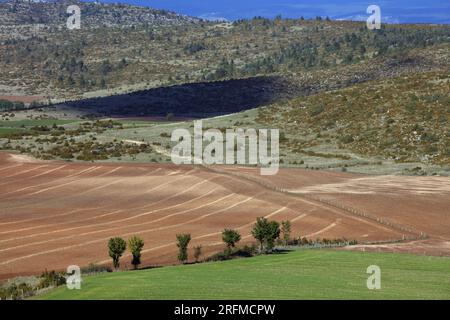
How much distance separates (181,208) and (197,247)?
36.2 ft

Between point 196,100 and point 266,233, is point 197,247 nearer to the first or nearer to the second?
point 266,233

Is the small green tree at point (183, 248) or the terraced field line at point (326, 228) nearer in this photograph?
the small green tree at point (183, 248)

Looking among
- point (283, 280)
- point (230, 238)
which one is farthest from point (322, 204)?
point (283, 280)

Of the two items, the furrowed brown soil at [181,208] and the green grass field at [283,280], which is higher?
the furrowed brown soil at [181,208]

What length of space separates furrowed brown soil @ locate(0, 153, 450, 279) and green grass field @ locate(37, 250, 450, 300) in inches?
155

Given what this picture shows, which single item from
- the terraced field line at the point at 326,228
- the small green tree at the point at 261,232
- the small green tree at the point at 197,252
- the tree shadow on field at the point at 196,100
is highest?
the tree shadow on field at the point at 196,100

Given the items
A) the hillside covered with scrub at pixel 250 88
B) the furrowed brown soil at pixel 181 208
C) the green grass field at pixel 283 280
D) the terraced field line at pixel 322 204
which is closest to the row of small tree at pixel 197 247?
the furrowed brown soil at pixel 181 208

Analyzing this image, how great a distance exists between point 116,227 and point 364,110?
47538mm

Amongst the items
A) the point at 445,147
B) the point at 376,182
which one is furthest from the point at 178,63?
the point at 376,182

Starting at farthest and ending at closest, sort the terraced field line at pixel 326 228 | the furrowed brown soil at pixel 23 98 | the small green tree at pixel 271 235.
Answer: the furrowed brown soil at pixel 23 98, the terraced field line at pixel 326 228, the small green tree at pixel 271 235

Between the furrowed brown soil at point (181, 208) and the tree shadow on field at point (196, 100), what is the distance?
53.1 metres

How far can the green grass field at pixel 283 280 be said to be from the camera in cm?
2211

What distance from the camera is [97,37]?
7446 inches

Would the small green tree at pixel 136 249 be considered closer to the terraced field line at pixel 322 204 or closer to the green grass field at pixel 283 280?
the green grass field at pixel 283 280
